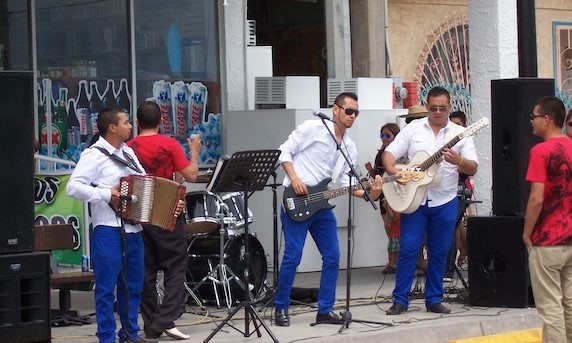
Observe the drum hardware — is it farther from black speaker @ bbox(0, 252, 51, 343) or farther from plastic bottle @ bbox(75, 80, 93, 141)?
black speaker @ bbox(0, 252, 51, 343)

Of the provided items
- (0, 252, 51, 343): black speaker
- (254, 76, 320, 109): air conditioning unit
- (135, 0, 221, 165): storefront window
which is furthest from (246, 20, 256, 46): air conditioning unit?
(0, 252, 51, 343): black speaker

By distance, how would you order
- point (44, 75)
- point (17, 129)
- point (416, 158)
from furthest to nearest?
point (44, 75) → point (416, 158) → point (17, 129)

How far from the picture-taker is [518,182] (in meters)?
11.7

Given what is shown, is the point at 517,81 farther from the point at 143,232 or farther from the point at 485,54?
the point at 143,232

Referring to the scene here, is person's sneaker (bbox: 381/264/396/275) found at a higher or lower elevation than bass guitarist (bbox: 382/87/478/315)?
lower

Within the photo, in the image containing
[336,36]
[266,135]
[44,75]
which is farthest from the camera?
[336,36]

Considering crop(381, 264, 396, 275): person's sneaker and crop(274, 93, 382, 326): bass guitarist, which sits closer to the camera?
crop(274, 93, 382, 326): bass guitarist

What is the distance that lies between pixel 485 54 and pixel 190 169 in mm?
5166

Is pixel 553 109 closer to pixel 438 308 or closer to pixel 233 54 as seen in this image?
pixel 438 308

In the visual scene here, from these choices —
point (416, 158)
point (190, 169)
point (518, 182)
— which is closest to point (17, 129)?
point (190, 169)

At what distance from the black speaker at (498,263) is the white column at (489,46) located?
8.64ft

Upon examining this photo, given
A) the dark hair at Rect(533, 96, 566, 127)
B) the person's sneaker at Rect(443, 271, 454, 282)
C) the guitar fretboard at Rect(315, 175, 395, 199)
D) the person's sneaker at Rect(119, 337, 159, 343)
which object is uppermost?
the dark hair at Rect(533, 96, 566, 127)

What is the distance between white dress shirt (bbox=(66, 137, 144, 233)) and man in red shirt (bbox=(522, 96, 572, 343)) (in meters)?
3.03

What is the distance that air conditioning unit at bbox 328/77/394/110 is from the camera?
50.3 feet
